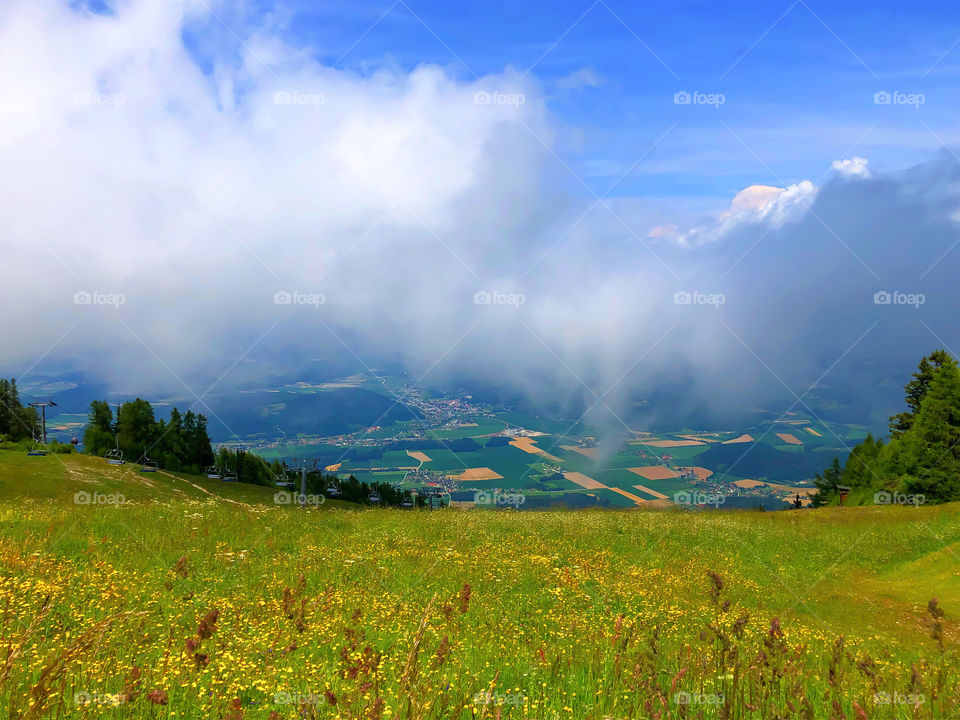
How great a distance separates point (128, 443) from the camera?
95.8 metres

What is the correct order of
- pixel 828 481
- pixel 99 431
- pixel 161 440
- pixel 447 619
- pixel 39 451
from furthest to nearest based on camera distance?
pixel 828 481
pixel 99 431
pixel 161 440
pixel 39 451
pixel 447 619

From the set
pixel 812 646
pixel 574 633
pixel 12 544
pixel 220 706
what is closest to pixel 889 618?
pixel 812 646

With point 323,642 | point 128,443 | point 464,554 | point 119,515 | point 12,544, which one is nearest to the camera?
point 323,642

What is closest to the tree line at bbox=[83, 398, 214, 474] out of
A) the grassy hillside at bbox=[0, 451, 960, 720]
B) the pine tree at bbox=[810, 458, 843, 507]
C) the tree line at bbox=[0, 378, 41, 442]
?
the tree line at bbox=[0, 378, 41, 442]

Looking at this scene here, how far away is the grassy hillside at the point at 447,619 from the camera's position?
550 centimetres

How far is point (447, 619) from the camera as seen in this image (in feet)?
29.0

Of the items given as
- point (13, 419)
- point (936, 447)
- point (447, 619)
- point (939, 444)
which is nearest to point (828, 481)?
point (936, 447)

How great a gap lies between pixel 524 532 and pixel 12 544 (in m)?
15.4

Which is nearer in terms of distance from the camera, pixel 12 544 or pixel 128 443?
pixel 12 544

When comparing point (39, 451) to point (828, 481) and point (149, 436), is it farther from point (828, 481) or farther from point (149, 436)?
point (828, 481)

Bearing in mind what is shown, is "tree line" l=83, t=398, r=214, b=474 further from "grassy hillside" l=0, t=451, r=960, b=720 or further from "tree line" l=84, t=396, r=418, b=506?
"grassy hillside" l=0, t=451, r=960, b=720

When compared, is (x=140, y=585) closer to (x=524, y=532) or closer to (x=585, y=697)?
(x=585, y=697)

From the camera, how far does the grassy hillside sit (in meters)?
5.50

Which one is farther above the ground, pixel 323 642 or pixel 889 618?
pixel 323 642
